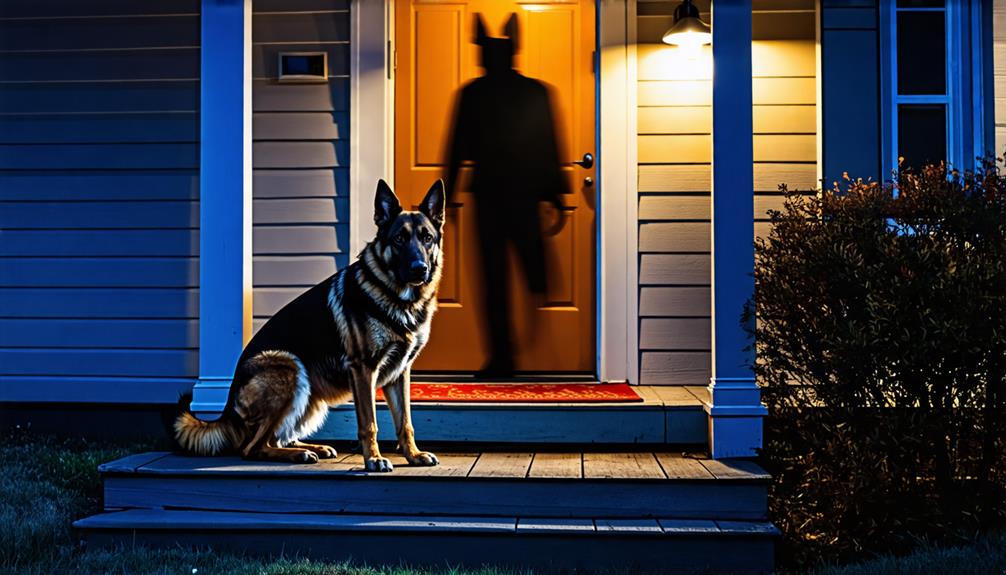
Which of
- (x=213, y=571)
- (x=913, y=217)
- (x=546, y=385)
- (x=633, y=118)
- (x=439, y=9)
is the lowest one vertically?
(x=213, y=571)

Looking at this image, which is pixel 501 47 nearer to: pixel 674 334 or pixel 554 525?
pixel 674 334

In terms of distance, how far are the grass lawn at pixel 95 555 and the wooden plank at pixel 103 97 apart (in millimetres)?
2135

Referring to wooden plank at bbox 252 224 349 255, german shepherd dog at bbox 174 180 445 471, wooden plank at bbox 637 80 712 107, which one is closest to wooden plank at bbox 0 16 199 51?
wooden plank at bbox 252 224 349 255

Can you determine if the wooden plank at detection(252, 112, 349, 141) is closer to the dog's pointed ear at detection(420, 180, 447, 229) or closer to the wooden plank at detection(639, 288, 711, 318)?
the dog's pointed ear at detection(420, 180, 447, 229)

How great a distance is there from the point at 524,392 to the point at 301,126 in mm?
1993

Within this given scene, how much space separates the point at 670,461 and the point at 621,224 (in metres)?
1.52

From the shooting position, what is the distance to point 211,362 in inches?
168

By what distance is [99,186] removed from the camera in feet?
17.3

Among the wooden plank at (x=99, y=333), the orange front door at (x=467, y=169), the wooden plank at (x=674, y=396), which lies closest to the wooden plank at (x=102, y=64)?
the orange front door at (x=467, y=169)

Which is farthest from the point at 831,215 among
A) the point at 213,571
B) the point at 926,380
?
the point at 213,571

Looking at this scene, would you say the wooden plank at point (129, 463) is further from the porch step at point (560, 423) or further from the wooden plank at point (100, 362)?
the wooden plank at point (100, 362)

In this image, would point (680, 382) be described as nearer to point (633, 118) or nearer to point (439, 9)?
point (633, 118)

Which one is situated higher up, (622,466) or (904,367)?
(904,367)

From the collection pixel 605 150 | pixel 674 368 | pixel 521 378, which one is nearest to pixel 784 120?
pixel 605 150
